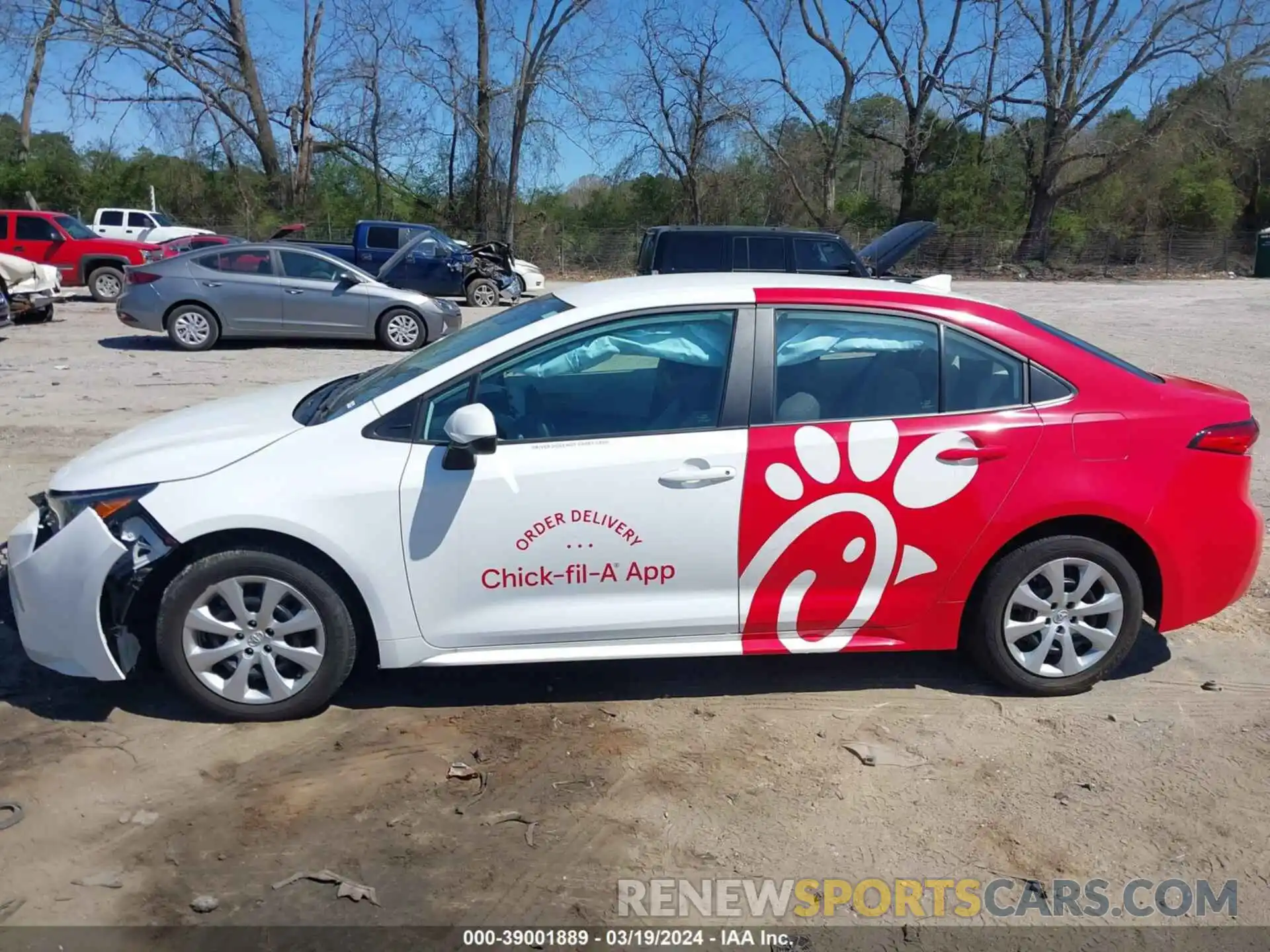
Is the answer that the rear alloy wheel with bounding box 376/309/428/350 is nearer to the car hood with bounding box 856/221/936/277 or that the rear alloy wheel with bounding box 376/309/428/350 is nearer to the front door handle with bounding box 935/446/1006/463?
the car hood with bounding box 856/221/936/277

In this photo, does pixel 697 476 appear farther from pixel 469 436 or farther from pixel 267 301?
pixel 267 301

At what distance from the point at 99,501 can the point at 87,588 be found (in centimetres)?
32

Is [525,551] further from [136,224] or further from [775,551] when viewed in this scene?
[136,224]

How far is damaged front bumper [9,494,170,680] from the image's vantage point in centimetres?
388

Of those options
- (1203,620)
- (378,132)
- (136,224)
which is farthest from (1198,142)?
(1203,620)

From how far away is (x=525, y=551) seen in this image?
13.1 feet

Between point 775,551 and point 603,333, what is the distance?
1083 millimetres

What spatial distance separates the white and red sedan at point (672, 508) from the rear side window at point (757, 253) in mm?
10104

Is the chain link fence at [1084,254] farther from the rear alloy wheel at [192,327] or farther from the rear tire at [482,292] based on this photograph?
the rear alloy wheel at [192,327]

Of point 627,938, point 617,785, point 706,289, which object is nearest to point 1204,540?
point 706,289

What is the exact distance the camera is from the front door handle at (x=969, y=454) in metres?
4.15

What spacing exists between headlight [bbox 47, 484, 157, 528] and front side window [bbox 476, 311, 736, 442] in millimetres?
1305

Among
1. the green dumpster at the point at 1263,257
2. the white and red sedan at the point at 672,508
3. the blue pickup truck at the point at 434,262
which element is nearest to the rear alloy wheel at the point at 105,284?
the blue pickup truck at the point at 434,262

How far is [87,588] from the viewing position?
12.8ft
